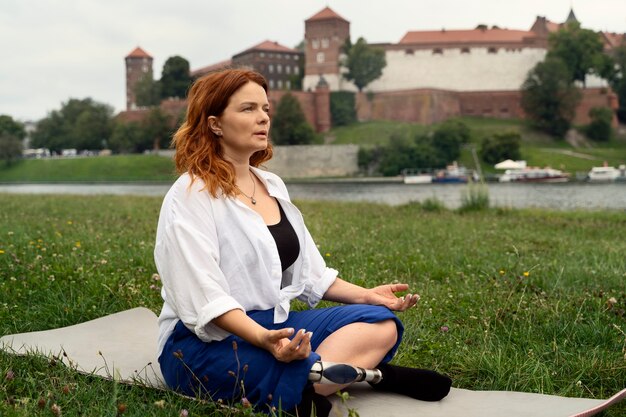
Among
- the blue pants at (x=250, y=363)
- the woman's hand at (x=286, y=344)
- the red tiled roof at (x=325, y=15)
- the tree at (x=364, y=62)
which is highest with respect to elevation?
the red tiled roof at (x=325, y=15)

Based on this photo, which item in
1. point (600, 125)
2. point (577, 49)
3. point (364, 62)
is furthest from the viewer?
point (364, 62)

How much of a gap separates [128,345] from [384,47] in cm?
5836

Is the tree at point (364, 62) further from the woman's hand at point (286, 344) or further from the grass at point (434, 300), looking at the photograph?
the woman's hand at point (286, 344)

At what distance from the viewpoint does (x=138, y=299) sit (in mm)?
3746

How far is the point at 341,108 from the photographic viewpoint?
56.8 m

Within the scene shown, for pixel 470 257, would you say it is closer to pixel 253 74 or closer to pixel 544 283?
pixel 544 283

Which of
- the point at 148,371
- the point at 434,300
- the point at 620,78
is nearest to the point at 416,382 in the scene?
the point at 148,371

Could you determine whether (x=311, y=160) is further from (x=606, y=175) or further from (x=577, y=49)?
(x=577, y=49)

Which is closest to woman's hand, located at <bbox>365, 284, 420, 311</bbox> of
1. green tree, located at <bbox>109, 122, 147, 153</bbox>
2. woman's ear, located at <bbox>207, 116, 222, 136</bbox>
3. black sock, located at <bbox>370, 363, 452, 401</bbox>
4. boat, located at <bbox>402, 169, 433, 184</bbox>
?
black sock, located at <bbox>370, 363, 452, 401</bbox>

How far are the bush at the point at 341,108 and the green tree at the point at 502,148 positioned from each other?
13204 millimetres

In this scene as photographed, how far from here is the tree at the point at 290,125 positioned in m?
52.0

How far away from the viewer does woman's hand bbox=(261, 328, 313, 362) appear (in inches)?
79.1

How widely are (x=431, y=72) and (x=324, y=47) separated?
28.0 feet

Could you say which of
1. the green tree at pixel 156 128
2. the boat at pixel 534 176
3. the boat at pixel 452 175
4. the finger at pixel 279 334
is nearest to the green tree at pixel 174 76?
the green tree at pixel 156 128
